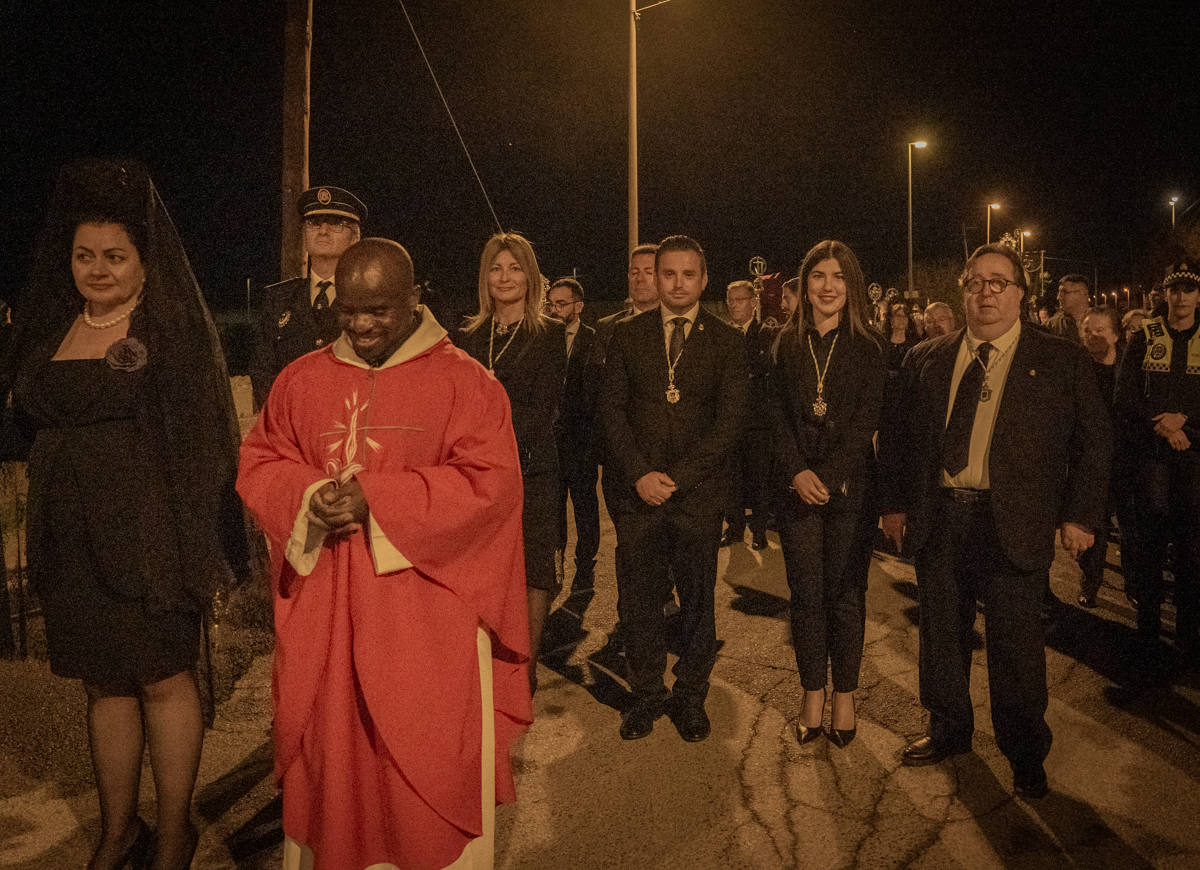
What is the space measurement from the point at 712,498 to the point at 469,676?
6.27ft

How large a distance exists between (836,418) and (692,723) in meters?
1.60

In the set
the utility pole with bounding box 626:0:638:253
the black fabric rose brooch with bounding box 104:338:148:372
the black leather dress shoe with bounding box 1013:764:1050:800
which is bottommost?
the black leather dress shoe with bounding box 1013:764:1050:800

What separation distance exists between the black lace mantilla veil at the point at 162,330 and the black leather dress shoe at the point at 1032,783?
326cm

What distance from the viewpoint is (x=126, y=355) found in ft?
9.92

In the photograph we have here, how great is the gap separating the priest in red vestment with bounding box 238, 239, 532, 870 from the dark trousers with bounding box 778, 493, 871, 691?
184 centimetres

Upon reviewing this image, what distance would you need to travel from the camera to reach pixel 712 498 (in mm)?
4312

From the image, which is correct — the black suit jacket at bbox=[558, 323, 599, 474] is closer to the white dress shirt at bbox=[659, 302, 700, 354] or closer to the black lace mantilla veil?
the white dress shirt at bbox=[659, 302, 700, 354]

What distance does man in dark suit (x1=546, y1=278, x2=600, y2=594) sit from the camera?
5.36m

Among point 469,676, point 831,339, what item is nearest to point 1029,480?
point 831,339

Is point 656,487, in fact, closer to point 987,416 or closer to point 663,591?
point 663,591

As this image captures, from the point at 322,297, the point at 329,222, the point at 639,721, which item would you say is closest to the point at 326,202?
the point at 329,222

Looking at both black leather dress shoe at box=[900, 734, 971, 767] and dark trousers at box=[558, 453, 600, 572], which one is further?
dark trousers at box=[558, 453, 600, 572]

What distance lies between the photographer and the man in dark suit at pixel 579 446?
5.36 meters

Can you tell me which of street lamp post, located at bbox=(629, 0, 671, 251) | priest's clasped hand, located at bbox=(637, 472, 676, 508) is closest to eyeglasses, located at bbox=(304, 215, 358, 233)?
priest's clasped hand, located at bbox=(637, 472, 676, 508)
